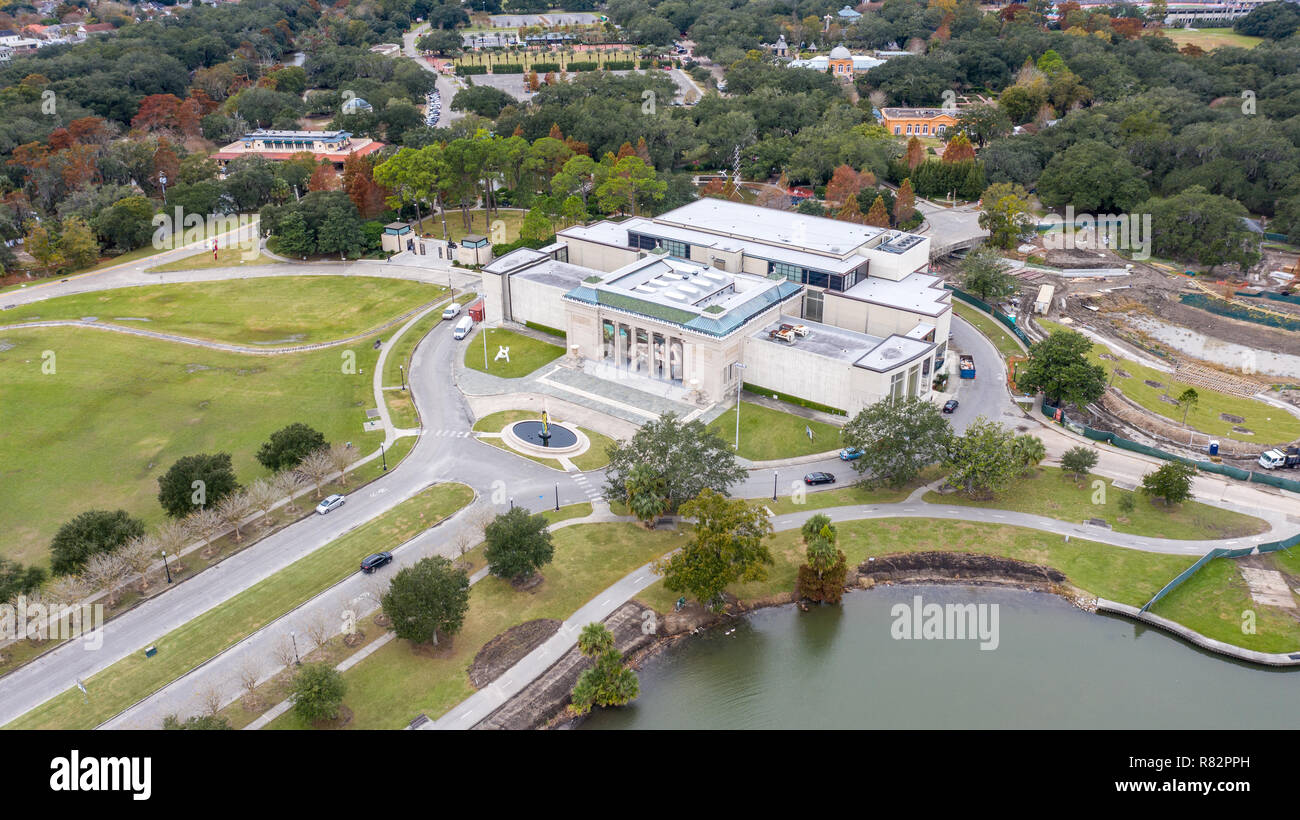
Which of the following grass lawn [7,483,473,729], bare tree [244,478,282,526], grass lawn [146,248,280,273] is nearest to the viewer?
grass lawn [7,483,473,729]

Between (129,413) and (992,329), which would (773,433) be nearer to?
(992,329)

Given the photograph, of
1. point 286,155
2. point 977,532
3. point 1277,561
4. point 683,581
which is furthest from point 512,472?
point 286,155

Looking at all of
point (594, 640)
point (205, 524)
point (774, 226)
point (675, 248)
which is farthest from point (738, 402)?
point (205, 524)

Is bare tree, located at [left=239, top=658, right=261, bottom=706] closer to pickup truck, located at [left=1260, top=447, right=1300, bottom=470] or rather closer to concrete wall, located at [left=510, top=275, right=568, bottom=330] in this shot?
concrete wall, located at [left=510, top=275, right=568, bottom=330]

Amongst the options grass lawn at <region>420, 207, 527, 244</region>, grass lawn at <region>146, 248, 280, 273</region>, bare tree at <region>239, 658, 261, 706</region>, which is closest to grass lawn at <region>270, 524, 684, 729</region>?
bare tree at <region>239, 658, 261, 706</region>

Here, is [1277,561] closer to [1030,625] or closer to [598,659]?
[1030,625]

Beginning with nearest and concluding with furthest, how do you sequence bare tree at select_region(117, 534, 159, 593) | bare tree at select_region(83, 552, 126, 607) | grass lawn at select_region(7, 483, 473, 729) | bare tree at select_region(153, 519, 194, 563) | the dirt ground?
1. grass lawn at select_region(7, 483, 473, 729)
2. the dirt ground
3. bare tree at select_region(83, 552, 126, 607)
4. bare tree at select_region(117, 534, 159, 593)
5. bare tree at select_region(153, 519, 194, 563)
